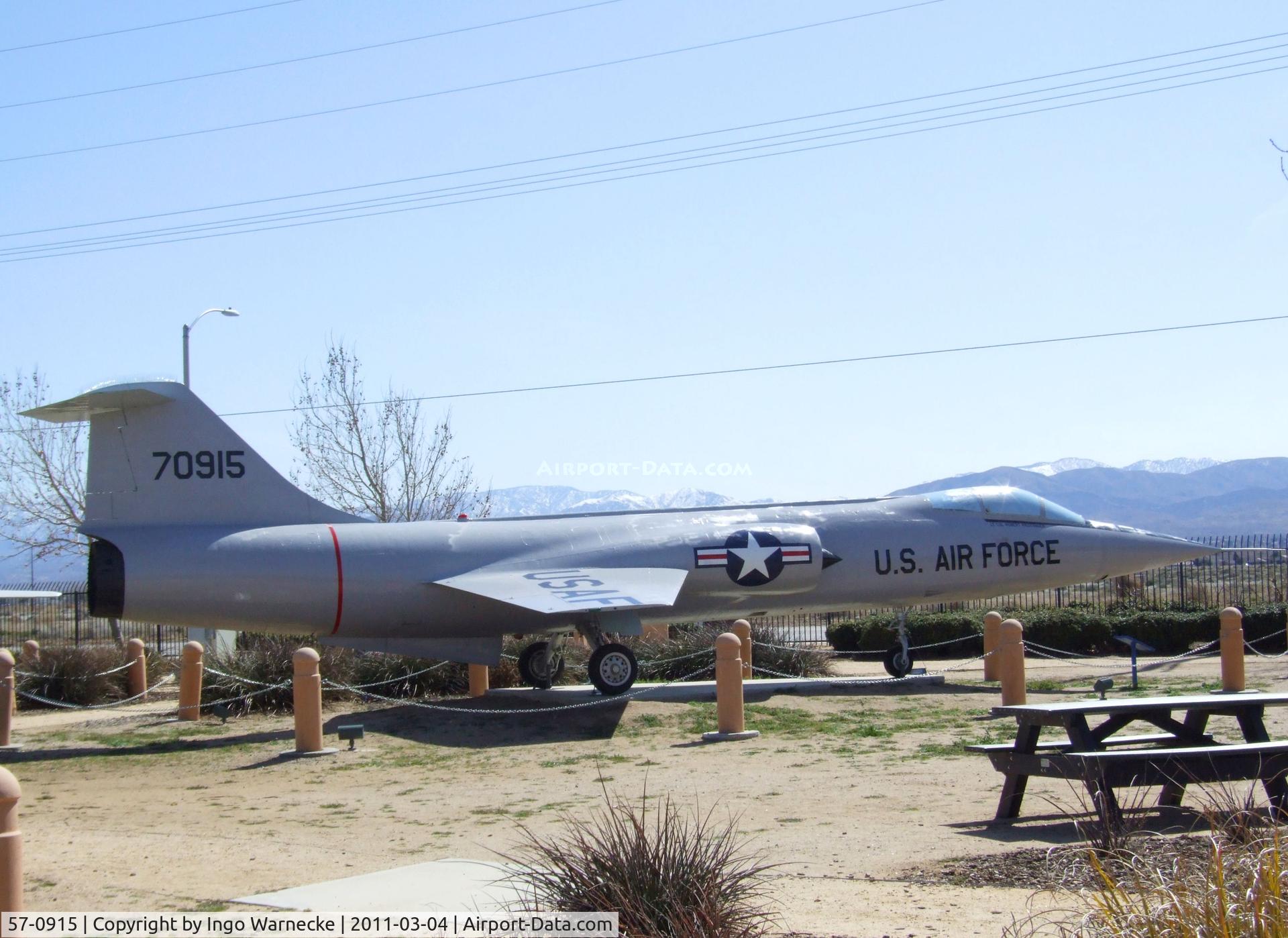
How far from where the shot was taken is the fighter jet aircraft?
14.8m

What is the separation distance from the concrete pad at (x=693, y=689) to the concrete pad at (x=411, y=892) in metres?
8.88

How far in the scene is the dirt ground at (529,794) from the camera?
6.89m

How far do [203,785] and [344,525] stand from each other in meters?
5.05

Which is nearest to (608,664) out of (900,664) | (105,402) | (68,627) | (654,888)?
(900,664)

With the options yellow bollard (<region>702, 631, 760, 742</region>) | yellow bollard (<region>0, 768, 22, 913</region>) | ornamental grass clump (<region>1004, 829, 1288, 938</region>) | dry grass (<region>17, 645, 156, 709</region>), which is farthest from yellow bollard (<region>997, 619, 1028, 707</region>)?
→ dry grass (<region>17, 645, 156, 709</region>)

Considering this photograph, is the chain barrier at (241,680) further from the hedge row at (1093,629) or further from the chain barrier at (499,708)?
the hedge row at (1093,629)

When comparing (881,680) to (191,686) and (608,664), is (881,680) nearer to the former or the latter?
(608,664)

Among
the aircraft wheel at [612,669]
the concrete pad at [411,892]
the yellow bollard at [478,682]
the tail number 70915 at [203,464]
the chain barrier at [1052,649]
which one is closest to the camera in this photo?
the concrete pad at [411,892]

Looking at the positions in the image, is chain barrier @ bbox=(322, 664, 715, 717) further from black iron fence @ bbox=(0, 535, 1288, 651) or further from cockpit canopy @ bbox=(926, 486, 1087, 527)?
cockpit canopy @ bbox=(926, 486, 1087, 527)

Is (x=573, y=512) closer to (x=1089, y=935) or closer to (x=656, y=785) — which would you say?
(x=656, y=785)

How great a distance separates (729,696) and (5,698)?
8.29 m

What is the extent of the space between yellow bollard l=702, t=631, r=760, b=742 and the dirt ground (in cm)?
31

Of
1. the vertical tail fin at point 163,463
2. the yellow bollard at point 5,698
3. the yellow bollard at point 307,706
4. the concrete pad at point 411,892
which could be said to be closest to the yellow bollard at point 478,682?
the vertical tail fin at point 163,463

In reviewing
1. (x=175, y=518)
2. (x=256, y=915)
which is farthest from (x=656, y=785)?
(x=175, y=518)
